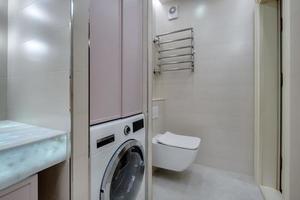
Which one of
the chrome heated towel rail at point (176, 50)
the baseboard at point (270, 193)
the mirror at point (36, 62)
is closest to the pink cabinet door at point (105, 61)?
the mirror at point (36, 62)

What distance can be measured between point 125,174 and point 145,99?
1.96ft

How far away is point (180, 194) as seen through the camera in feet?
5.42

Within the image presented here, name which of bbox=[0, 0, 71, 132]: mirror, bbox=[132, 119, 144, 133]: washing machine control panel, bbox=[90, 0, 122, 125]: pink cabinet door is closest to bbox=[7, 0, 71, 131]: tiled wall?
bbox=[0, 0, 71, 132]: mirror

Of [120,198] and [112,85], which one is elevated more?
[112,85]

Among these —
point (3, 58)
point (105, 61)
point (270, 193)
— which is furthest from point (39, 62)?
point (270, 193)

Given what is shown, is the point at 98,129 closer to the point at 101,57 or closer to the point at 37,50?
the point at 101,57

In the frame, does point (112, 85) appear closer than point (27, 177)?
No

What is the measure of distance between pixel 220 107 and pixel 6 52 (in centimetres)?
224

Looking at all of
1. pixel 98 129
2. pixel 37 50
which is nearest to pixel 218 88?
pixel 98 129

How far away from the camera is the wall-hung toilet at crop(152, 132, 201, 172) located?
1720mm

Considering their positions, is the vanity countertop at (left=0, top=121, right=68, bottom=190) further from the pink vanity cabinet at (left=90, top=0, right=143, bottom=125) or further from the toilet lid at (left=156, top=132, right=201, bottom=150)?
the toilet lid at (left=156, top=132, right=201, bottom=150)

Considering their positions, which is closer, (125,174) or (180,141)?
(125,174)

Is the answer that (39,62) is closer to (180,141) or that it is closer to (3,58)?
(3,58)

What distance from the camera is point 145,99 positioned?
1.38 meters
